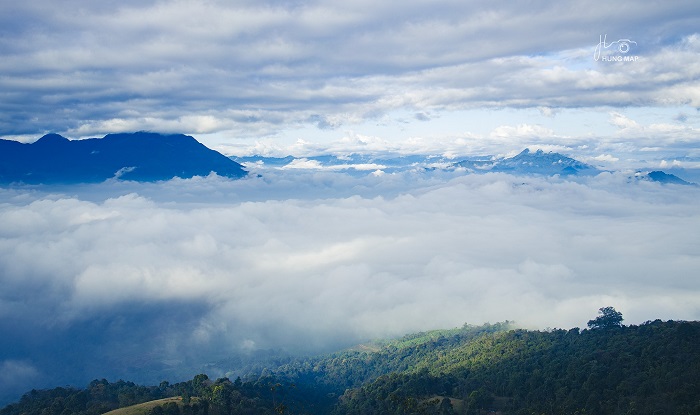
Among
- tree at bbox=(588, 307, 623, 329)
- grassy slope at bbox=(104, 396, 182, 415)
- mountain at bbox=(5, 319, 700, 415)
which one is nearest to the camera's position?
mountain at bbox=(5, 319, 700, 415)

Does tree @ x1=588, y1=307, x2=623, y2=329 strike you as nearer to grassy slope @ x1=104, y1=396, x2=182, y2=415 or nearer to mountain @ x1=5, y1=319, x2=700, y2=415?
mountain @ x1=5, y1=319, x2=700, y2=415

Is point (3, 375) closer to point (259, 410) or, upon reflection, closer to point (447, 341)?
point (259, 410)

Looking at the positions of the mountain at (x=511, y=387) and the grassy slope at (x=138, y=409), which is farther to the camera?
the grassy slope at (x=138, y=409)

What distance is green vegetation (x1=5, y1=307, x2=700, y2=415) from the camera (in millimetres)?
64625

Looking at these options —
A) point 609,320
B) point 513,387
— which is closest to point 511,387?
point 513,387

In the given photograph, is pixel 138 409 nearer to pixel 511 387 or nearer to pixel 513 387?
pixel 511 387

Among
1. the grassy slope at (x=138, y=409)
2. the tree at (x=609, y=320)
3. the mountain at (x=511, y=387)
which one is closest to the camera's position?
the mountain at (x=511, y=387)

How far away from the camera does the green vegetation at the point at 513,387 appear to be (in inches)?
2544

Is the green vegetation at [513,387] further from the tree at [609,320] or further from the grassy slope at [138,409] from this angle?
the grassy slope at [138,409]

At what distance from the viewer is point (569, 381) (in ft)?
237

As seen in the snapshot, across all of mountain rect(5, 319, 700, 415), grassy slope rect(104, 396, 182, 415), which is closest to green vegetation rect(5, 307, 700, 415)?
mountain rect(5, 319, 700, 415)

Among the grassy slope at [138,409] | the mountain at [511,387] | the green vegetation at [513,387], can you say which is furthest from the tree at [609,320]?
the grassy slope at [138,409]

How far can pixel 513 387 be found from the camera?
78.1m

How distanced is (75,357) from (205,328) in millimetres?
39438
